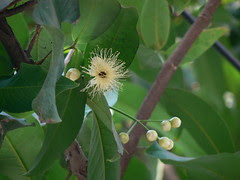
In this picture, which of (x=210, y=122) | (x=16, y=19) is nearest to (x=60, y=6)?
(x=16, y=19)

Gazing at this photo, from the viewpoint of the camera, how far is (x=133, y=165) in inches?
45.6

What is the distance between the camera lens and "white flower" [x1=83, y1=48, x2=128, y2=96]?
77cm

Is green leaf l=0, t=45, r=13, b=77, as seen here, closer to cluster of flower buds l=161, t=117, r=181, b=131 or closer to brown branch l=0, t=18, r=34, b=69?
brown branch l=0, t=18, r=34, b=69

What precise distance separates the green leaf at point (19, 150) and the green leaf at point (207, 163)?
23 cm

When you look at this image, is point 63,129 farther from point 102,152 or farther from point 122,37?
point 122,37

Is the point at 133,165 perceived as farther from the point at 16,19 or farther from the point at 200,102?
the point at 16,19

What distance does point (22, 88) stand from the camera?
0.71 meters

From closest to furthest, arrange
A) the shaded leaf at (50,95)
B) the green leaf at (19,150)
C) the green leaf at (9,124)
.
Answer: the shaded leaf at (50,95) < the green leaf at (9,124) < the green leaf at (19,150)

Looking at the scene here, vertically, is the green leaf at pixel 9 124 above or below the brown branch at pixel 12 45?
below

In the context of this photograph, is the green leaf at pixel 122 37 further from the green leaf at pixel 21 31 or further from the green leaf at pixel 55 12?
the green leaf at pixel 21 31

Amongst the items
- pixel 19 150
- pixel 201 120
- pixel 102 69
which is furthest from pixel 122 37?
pixel 201 120

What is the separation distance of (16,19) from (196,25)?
0.50 m

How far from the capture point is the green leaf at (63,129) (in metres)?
0.75

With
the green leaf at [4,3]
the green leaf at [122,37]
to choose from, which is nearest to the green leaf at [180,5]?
the green leaf at [122,37]
